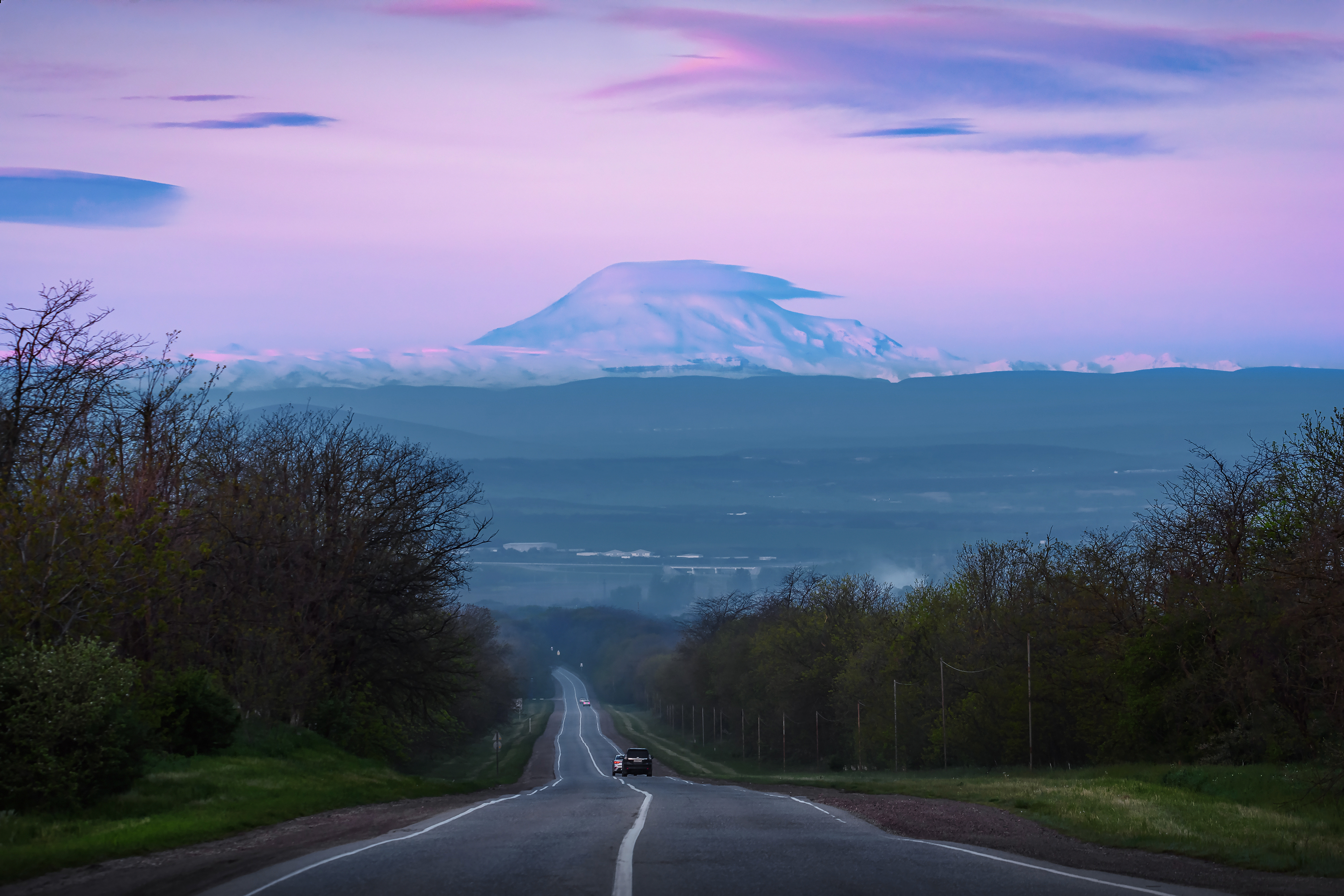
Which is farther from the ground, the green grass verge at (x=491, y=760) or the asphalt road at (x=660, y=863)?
the asphalt road at (x=660, y=863)

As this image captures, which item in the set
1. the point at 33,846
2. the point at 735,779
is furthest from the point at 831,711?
the point at 33,846

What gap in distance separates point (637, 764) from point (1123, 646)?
2999 centimetres

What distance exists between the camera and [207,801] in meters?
24.9

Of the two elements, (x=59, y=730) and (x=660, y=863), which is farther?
(x=59, y=730)

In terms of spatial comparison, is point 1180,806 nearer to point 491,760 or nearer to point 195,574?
point 195,574

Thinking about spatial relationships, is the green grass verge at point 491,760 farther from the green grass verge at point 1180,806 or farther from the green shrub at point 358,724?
the green grass verge at point 1180,806

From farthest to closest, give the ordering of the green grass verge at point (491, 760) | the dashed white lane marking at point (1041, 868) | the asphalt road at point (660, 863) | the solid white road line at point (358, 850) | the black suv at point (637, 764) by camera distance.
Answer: the green grass verge at point (491, 760)
the black suv at point (637, 764)
the solid white road line at point (358, 850)
the dashed white lane marking at point (1041, 868)
the asphalt road at point (660, 863)

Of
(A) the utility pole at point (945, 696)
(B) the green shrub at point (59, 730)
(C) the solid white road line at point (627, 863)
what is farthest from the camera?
(A) the utility pole at point (945, 696)

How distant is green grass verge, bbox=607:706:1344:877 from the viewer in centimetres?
1911

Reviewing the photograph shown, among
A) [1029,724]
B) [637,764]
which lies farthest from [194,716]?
[637,764]

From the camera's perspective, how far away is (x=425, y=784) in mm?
40031

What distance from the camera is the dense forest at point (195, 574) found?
22.2m

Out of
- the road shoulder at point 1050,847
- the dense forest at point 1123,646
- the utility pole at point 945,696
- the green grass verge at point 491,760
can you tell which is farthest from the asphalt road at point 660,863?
the utility pole at point 945,696

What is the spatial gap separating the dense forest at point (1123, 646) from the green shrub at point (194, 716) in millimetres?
25808
